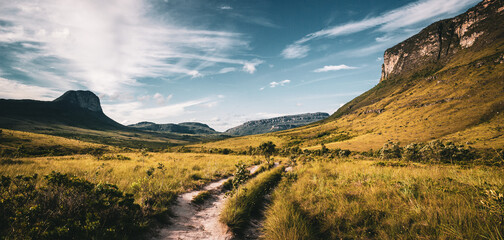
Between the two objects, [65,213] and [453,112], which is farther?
[453,112]

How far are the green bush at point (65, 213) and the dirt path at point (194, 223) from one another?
3.92 feet

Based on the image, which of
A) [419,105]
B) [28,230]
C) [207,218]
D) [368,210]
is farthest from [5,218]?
[419,105]

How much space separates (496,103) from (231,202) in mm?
165084

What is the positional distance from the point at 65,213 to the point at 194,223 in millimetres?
4212

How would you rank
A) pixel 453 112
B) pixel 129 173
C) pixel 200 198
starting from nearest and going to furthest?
pixel 200 198 < pixel 129 173 < pixel 453 112

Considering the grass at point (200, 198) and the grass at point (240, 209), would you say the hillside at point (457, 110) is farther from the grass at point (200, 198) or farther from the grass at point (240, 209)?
the grass at point (200, 198)

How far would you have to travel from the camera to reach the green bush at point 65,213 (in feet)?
13.6

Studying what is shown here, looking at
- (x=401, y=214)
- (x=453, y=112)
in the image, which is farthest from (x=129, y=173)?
(x=453, y=112)

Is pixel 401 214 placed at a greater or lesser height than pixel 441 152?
greater

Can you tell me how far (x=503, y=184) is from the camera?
5.45 m

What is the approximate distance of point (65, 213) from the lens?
514cm

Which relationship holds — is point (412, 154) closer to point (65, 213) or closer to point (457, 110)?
point (65, 213)

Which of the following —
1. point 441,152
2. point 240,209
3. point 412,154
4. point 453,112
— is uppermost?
point 453,112

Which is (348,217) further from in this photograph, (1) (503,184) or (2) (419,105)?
(2) (419,105)
